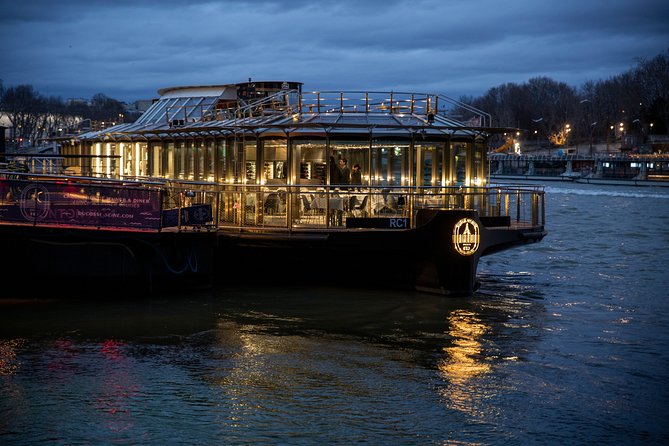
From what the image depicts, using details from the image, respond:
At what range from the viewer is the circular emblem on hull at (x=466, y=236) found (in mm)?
26438

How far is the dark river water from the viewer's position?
15438 millimetres

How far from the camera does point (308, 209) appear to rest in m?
27.9

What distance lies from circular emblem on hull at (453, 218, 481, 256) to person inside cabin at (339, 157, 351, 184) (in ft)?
16.4

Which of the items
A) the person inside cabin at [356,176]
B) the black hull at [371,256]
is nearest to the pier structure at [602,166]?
the person inside cabin at [356,176]

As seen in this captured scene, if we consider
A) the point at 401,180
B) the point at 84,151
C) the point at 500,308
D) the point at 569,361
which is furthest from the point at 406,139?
the point at 84,151

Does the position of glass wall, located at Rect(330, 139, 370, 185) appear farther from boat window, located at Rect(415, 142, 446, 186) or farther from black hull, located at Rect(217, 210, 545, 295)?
black hull, located at Rect(217, 210, 545, 295)

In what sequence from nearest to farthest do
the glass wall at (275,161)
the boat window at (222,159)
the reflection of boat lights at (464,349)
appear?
1. the reflection of boat lights at (464,349)
2. the glass wall at (275,161)
3. the boat window at (222,159)

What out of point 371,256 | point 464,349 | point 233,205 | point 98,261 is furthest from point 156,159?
point 464,349

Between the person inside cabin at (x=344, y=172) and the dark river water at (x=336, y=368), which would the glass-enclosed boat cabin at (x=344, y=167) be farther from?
the dark river water at (x=336, y=368)

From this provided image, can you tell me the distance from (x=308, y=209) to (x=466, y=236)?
4.84 metres

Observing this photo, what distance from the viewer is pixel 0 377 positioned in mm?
17703

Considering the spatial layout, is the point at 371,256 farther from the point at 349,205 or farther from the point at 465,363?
the point at 465,363

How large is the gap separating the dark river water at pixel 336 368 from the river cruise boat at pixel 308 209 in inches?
37.2

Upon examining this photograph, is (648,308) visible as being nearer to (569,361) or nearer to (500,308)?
(500,308)
